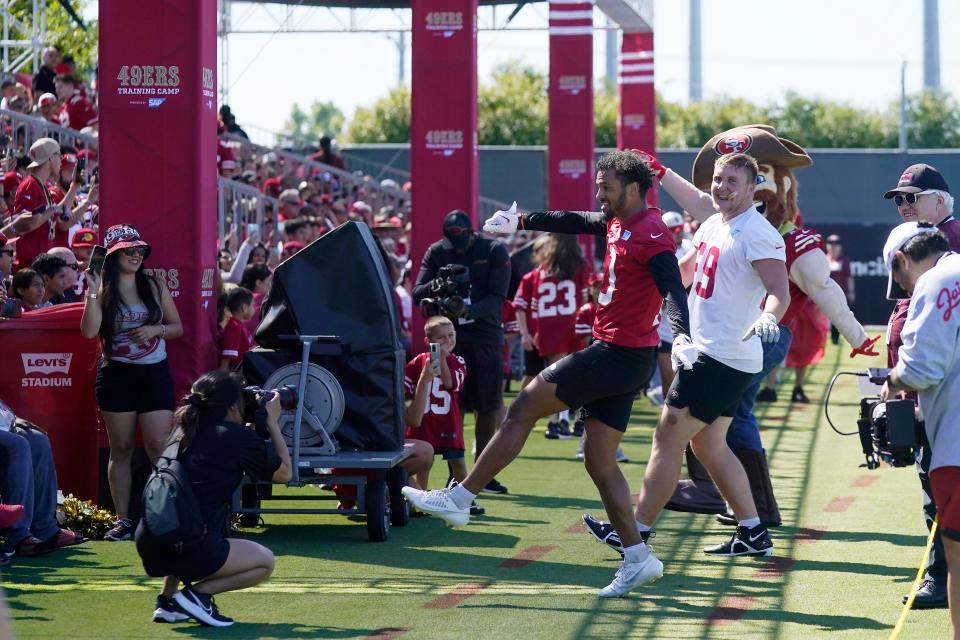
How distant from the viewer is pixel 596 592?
7.17 meters

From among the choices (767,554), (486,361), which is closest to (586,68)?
(486,361)

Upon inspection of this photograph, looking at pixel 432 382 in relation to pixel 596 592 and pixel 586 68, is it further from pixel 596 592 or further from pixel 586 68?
pixel 586 68

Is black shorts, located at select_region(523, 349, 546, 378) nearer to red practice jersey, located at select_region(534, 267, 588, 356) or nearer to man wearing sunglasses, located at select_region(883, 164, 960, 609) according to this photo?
red practice jersey, located at select_region(534, 267, 588, 356)

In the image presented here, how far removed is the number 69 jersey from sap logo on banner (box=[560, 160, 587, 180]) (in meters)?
15.4

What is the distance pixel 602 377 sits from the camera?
6.94m

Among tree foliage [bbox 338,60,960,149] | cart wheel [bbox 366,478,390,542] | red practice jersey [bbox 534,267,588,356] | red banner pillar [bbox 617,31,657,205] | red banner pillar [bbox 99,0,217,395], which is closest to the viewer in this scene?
cart wheel [bbox 366,478,390,542]

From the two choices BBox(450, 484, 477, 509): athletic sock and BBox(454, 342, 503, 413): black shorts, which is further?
BBox(454, 342, 503, 413): black shorts

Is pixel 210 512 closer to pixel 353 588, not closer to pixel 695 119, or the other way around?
pixel 353 588

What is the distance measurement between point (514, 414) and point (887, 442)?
184 cm

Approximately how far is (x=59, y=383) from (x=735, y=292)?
3933mm

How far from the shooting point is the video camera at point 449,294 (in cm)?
1024

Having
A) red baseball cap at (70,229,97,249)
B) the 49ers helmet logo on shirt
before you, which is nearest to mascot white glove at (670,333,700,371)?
the 49ers helmet logo on shirt

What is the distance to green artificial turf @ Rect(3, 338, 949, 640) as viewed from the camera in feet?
21.1

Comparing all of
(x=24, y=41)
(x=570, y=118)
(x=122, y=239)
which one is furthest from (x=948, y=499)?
(x=24, y=41)
